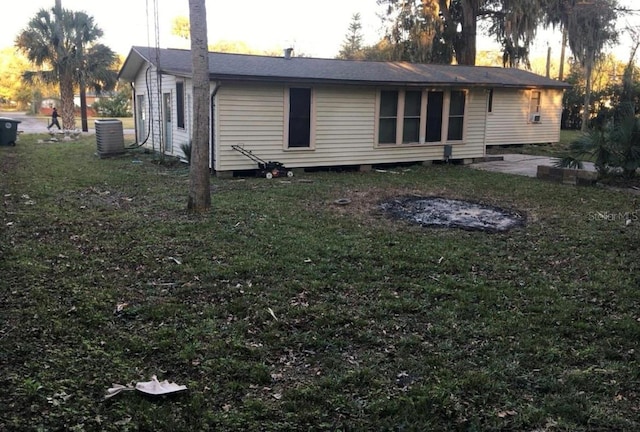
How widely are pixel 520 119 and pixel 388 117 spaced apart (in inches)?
318

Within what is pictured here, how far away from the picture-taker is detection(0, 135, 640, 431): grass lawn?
2934 millimetres

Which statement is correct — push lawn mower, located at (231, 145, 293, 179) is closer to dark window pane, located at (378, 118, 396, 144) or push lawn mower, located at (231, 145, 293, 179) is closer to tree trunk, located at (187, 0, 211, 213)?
dark window pane, located at (378, 118, 396, 144)

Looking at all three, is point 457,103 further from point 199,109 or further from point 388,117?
point 199,109

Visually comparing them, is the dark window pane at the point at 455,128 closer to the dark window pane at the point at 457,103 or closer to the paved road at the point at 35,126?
the dark window pane at the point at 457,103

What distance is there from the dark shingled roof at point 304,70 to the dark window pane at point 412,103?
0.38m

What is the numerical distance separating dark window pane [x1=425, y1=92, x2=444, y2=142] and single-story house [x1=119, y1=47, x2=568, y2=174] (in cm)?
2

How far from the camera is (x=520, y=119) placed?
19.1 meters

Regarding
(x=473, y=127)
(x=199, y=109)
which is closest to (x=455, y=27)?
(x=473, y=127)

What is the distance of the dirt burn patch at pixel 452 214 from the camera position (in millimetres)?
7348

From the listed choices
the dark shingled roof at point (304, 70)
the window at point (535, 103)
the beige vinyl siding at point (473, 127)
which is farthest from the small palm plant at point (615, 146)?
the window at point (535, 103)

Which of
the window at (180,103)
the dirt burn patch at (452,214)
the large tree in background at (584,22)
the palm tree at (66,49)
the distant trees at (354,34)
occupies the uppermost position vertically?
the distant trees at (354,34)

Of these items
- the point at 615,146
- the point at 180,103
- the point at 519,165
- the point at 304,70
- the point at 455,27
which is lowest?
the point at 519,165

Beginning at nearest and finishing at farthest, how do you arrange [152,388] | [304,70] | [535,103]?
[152,388] < [304,70] < [535,103]

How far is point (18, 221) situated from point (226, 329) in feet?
14.2
